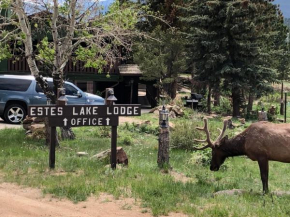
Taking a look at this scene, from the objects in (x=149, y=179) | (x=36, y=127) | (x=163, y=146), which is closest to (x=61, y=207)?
(x=149, y=179)

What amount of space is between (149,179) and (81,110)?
7.42ft

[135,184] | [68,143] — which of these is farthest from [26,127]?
[135,184]

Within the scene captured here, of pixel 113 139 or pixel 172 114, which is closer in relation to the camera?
pixel 113 139

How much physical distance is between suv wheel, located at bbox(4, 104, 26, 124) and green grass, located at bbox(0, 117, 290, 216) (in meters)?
5.03

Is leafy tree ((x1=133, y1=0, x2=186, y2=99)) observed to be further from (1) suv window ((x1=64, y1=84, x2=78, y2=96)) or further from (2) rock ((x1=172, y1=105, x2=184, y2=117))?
(1) suv window ((x1=64, y1=84, x2=78, y2=96))

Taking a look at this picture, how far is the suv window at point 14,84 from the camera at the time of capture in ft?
58.9

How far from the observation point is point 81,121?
907 cm

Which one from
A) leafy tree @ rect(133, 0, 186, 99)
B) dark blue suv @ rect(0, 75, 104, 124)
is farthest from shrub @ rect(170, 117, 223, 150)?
leafy tree @ rect(133, 0, 186, 99)

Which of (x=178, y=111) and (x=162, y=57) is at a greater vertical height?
(x=162, y=57)

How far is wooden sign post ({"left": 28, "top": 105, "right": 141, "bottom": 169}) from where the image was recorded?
8.84m

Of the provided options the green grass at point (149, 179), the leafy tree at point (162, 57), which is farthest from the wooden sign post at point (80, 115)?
the leafy tree at point (162, 57)

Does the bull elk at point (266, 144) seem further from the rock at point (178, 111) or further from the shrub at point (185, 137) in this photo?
the rock at point (178, 111)

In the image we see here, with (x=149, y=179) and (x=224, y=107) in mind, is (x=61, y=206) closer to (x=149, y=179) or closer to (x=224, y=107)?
(x=149, y=179)

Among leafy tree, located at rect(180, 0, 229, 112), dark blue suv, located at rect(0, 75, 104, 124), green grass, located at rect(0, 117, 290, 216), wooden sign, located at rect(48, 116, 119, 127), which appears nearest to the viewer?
green grass, located at rect(0, 117, 290, 216)
